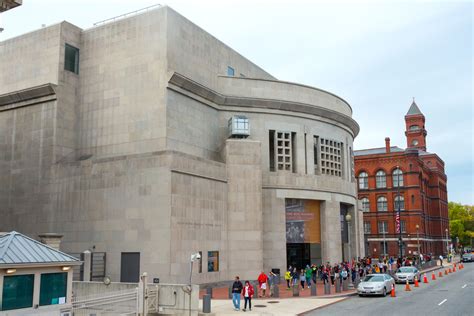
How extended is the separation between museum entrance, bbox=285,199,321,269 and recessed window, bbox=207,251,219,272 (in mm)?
8473

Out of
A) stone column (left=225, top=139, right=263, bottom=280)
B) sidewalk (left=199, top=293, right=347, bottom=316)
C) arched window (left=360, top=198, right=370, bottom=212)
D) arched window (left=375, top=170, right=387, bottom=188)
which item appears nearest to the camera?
sidewalk (left=199, top=293, right=347, bottom=316)

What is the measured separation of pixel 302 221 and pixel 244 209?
798 cm

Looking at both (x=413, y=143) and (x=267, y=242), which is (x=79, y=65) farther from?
(x=413, y=143)

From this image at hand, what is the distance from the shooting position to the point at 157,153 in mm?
29984

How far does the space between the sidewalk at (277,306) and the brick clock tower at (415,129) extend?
88.6 m

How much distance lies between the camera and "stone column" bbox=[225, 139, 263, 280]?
33.9 meters

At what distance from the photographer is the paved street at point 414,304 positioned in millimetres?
22094

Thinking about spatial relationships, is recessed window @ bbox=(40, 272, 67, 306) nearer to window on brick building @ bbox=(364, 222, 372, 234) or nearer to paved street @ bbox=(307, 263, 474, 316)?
paved street @ bbox=(307, 263, 474, 316)

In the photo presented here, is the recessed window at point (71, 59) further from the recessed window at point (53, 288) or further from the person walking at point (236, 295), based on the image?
the recessed window at point (53, 288)

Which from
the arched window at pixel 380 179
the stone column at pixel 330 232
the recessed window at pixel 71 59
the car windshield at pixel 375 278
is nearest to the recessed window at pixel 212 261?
the car windshield at pixel 375 278

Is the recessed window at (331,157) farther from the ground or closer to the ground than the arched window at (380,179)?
closer to the ground

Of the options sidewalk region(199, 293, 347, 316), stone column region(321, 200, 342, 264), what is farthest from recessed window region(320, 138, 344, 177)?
sidewalk region(199, 293, 347, 316)

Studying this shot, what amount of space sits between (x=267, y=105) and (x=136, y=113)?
1174cm

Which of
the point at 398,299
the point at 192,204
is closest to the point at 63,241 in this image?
the point at 192,204
